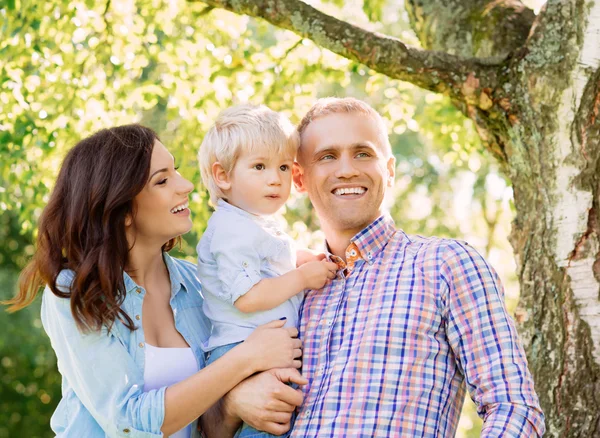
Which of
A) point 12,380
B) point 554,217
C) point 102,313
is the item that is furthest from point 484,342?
point 12,380

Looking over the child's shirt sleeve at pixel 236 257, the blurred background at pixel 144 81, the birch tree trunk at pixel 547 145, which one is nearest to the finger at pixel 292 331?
the child's shirt sleeve at pixel 236 257

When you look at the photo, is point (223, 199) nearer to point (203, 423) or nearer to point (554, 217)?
point (203, 423)

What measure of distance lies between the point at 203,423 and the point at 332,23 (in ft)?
6.37

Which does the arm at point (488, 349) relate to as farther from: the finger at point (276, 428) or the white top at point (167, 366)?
the white top at point (167, 366)

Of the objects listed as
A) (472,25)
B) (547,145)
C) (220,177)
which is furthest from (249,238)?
(472,25)

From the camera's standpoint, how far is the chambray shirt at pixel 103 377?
2.77 metres

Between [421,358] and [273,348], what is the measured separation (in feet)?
1.77

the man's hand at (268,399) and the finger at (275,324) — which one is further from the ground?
the finger at (275,324)

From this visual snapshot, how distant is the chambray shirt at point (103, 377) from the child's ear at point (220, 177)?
508 mm

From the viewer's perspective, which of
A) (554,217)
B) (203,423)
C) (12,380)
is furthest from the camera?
(12,380)

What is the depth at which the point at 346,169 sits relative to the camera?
10.3 ft

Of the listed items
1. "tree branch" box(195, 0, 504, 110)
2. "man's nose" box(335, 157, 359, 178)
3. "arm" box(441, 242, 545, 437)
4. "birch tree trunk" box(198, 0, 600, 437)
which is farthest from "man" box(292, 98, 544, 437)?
"tree branch" box(195, 0, 504, 110)

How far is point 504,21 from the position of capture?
4.04m

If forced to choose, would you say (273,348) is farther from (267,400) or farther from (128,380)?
(128,380)
